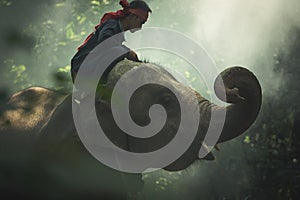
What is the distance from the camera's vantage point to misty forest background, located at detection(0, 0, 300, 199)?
872 cm

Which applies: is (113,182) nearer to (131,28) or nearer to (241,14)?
(131,28)

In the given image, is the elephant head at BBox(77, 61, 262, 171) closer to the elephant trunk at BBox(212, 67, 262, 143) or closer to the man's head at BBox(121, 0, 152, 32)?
the elephant trunk at BBox(212, 67, 262, 143)

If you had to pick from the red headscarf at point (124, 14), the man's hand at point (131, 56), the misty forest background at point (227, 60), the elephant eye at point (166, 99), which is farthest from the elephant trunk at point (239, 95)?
the misty forest background at point (227, 60)

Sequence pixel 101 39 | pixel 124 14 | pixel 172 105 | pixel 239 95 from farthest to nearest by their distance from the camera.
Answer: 1. pixel 124 14
2. pixel 101 39
3. pixel 172 105
4. pixel 239 95

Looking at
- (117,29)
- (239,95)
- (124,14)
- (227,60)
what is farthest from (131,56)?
(227,60)

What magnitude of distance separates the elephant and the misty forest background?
396cm

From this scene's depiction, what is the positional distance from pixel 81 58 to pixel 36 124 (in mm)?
600

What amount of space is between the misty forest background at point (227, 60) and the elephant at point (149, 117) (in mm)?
3957

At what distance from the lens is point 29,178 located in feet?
9.86

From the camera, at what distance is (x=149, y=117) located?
3.26 metres

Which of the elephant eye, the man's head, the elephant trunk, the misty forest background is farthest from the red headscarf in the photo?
the misty forest background

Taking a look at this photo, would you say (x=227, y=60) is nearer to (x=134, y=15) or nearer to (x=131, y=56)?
(x=134, y=15)

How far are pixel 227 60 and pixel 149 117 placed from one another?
27.0ft

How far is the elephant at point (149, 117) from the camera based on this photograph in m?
3.00
